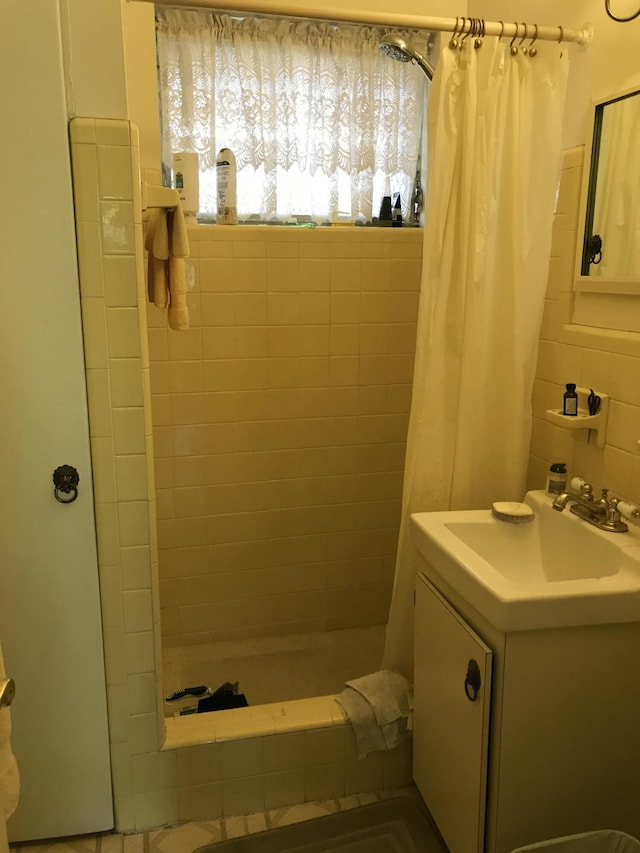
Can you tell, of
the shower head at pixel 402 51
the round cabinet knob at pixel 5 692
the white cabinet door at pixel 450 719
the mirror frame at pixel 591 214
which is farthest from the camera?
the shower head at pixel 402 51

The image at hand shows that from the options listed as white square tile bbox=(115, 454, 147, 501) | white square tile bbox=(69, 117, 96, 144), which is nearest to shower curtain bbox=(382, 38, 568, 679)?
white square tile bbox=(115, 454, 147, 501)

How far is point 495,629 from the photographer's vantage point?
4.58 ft

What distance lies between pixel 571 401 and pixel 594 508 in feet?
0.96

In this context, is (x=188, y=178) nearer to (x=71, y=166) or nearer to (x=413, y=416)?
(x=71, y=166)

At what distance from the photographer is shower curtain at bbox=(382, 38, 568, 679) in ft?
5.90

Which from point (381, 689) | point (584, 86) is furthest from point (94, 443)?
point (584, 86)

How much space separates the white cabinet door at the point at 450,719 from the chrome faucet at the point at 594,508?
0.41 metres

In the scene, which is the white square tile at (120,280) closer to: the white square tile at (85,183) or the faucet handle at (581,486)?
the white square tile at (85,183)

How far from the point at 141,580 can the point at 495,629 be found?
2.80 feet

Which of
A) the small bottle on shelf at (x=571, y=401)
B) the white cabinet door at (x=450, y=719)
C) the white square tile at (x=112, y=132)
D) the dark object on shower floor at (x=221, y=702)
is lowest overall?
the dark object on shower floor at (x=221, y=702)

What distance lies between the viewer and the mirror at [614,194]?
65.9 inches

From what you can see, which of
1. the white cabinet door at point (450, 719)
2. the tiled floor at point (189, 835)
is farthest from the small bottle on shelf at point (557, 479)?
the tiled floor at point (189, 835)

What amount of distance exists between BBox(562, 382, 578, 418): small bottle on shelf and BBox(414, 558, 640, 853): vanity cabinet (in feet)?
1.91

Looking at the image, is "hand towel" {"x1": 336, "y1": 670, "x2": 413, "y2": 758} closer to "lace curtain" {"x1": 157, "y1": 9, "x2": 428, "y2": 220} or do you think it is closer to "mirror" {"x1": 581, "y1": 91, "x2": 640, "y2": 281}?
"mirror" {"x1": 581, "y1": 91, "x2": 640, "y2": 281}
